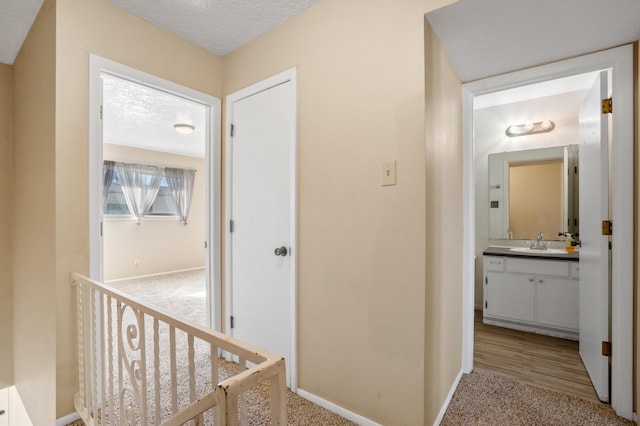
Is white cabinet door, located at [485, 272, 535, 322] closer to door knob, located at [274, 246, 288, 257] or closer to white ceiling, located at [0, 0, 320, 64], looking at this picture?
door knob, located at [274, 246, 288, 257]

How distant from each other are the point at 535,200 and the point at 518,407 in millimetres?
2394

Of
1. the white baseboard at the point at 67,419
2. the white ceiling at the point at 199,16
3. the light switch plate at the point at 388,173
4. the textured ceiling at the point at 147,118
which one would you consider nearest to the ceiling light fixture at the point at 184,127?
the textured ceiling at the point at 147,118

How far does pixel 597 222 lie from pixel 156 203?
261 inches

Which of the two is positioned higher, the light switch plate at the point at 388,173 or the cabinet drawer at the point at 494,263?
the light switch plate at the point at 388,173

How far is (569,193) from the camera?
328cm

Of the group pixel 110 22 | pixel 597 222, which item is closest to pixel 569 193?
pixel 597 222

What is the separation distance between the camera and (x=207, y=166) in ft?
8.33

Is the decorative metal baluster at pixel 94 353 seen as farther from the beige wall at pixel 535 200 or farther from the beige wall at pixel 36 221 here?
the beige wall at pixel 535 200

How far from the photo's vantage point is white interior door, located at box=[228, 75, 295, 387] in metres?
2.11

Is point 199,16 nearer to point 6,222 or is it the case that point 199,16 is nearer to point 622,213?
point 6,222

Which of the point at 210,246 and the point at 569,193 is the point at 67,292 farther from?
the point at 569,193

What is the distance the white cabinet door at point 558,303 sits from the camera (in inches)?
112

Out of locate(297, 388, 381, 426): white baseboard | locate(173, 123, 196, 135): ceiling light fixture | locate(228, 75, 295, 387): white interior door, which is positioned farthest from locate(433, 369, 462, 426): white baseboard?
locate(173, 123, 196, 135): ceiling light fixture

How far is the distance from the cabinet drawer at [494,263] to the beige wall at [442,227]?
1.28 meters
